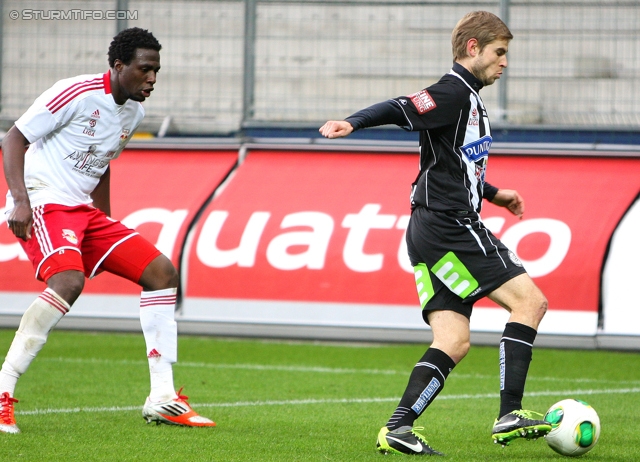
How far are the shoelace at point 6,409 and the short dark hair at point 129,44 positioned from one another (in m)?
1.69

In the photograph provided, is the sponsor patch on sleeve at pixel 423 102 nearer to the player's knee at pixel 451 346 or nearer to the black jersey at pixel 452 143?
the black jersey at pixel 452 143

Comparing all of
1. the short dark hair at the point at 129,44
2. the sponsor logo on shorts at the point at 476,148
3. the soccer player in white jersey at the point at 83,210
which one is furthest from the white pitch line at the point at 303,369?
the short dark hair at the point at 129,44

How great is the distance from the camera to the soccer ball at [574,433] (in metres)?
4.72

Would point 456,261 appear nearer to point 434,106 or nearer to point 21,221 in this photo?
point 434,106

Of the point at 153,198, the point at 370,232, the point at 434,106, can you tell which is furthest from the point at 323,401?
the point at 153,198

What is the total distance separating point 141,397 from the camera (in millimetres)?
6746

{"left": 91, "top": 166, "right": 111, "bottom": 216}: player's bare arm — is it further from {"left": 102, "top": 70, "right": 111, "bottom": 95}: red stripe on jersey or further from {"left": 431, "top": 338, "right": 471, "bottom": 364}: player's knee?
{"left": 431, "top": 338, "right": 471, "bottom": 364}: player's knee

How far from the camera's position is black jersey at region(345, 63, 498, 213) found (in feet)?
15.7

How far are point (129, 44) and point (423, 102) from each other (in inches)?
63.7

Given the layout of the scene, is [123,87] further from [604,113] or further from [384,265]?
[604,113]

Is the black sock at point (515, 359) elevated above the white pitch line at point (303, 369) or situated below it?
above

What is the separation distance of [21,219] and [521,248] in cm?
464

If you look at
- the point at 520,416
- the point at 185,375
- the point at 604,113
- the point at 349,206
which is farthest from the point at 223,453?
the point at 604,113

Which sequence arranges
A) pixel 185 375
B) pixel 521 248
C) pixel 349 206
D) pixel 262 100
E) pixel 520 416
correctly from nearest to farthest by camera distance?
1. pixel 520 416
2. pixel 185 375
3. pixel 521 248
4. pixel 349 206
5. pixel 262 100
